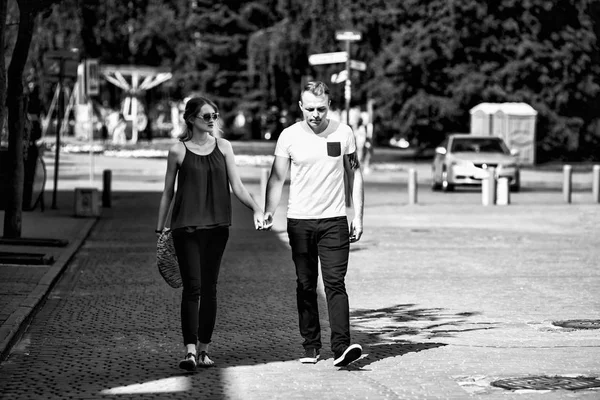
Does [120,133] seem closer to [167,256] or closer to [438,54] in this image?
[438,54]

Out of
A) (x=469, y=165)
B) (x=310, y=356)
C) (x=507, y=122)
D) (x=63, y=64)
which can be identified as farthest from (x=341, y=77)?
(x=310, y=356)

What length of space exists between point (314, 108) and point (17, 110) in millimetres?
9313

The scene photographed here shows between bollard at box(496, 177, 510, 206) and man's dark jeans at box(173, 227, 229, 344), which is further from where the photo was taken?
bollard at box(496, 177, 510, 206)

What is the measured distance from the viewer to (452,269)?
594 inches

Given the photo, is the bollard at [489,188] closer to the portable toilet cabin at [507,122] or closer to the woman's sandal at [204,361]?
the woman's sandal at [204,361]

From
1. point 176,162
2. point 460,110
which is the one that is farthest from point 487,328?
point 460,110

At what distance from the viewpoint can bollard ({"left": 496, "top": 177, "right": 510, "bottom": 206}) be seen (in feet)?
90.7

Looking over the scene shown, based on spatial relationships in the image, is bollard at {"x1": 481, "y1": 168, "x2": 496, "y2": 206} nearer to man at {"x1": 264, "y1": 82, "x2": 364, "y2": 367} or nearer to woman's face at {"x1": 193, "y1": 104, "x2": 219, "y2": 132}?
man at {"x1": 264, "y1": 82, "x2": 364, "y2": 367}

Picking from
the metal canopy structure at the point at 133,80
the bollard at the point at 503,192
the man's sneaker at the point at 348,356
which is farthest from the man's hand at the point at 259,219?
the metal canopy structure at the point at 133,80

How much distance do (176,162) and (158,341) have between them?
1.72 meters

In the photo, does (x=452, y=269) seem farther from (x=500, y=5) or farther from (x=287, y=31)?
(x=287, y=31)

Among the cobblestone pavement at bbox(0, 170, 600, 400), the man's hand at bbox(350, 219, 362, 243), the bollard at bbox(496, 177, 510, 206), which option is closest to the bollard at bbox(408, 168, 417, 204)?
the bollard at bbox(496, 177, 510, 206)

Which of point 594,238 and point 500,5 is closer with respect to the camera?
point 594,238

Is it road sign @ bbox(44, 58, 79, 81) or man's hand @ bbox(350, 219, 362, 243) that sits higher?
road sign @ bbox(44, 58, 79, 81)
